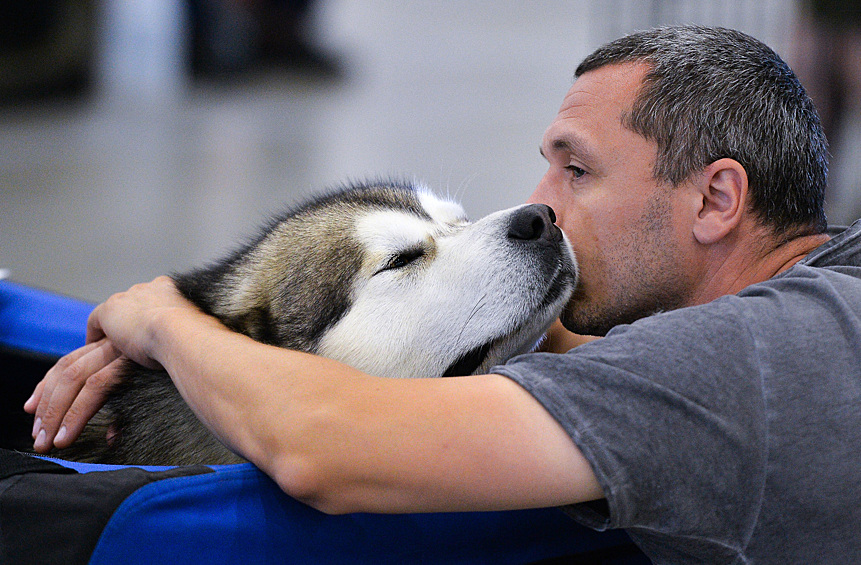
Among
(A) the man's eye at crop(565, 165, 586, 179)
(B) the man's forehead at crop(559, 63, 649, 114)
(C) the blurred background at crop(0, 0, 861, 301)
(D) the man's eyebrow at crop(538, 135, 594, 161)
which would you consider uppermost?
(B) the man's forehead at crop(559, 63, 649, 114)

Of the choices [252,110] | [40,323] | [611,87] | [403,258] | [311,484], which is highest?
[611,87]

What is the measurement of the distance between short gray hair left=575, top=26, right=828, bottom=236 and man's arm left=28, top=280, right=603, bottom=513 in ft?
2.56

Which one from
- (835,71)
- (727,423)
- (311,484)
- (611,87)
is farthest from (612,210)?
(835,71)

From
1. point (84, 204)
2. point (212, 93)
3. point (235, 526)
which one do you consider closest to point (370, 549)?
point (235, 526)

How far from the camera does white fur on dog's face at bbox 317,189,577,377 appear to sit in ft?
5.63

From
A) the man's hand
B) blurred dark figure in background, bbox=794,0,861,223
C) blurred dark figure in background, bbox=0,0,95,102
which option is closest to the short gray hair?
the man's hand

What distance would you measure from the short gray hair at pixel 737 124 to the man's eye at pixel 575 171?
15 cm

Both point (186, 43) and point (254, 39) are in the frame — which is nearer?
point (186, 43)

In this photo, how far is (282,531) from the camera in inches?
51.3

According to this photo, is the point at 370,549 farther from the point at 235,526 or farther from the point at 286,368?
the point at 286,368

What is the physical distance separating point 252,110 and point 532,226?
7.78 m

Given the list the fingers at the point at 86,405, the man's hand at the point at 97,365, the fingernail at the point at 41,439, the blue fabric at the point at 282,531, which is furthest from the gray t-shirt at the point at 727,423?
the fingernail at the point at 41,439

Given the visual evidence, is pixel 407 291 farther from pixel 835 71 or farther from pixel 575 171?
pixel 835 71

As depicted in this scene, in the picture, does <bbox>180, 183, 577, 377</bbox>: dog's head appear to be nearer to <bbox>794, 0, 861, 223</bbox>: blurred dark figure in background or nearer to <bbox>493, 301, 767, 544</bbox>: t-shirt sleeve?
<bbox>493, 301, 767, 544</bbox>: t-shirt sleeve
